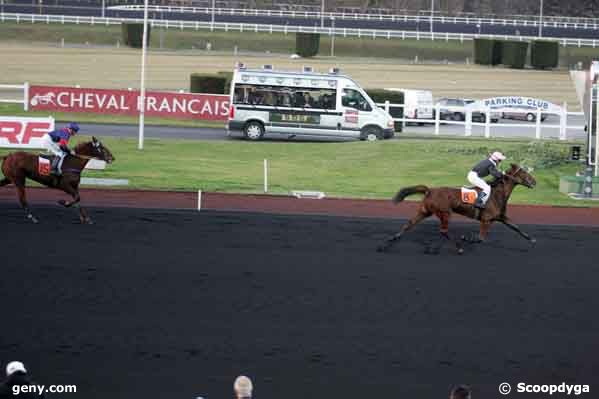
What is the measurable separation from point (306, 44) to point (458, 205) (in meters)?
52.4

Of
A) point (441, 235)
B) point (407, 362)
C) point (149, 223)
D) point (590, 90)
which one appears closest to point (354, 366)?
point (407, 362)

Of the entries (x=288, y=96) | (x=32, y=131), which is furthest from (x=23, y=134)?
(x=288, y=96)

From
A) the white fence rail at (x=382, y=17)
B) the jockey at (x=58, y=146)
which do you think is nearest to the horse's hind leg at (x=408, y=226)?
the jockey at (x=58, y=146)

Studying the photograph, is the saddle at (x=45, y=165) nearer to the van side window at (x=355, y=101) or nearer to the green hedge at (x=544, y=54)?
the van side window at (x=355, y=101)

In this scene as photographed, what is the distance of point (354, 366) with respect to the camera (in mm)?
11539

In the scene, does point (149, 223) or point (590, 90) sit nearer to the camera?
point (149, 223)

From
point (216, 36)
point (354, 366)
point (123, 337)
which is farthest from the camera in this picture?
point (216, 36)

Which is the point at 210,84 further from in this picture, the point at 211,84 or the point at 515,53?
the point at 515,53

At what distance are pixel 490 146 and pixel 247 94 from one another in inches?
327

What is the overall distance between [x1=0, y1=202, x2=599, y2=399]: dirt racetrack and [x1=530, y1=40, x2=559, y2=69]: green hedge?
49945 mm

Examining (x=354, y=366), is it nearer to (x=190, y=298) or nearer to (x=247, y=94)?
(x=190, y=298)

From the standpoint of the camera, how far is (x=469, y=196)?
1775 centimetres

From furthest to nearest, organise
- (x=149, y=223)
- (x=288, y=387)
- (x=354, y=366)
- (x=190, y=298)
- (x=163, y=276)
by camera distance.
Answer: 1. (x=149, y=223)
2. (x=163, y=276)
3. (x=190, y=298)
4. (x=354, y=366)
5. (x=288, y=387)

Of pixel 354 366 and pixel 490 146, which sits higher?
pixel 490 146
